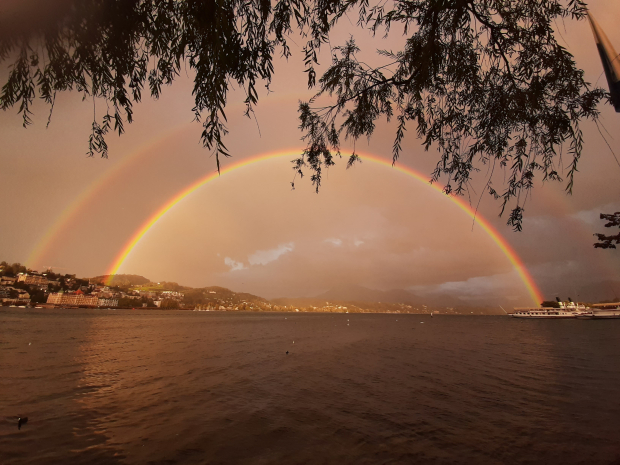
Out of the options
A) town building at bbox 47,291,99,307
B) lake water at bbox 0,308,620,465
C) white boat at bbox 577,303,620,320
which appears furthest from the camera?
town building at bbox 47,291,99,307

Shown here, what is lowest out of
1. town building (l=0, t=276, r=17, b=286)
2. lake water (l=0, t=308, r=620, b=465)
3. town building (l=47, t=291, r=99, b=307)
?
town building (l=47, t=291, r=99, b=307)

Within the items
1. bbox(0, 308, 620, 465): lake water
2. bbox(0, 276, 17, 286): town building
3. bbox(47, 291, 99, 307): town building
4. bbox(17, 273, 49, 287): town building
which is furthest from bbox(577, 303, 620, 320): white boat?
bbox(17, 273, 49, 287): town building

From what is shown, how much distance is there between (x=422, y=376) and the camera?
13.0 metres

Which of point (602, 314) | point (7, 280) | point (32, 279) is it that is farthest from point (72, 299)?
point (602, 314)

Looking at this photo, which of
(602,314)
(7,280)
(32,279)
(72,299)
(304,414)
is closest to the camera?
(304,414)

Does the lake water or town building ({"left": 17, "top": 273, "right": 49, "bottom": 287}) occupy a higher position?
town building ({"left": 17, "top": 273, "right": 49, "bottom": 287})

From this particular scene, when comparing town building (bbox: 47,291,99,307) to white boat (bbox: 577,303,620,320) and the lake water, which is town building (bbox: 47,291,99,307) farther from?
white boat (bbox: 577,303,620,320)

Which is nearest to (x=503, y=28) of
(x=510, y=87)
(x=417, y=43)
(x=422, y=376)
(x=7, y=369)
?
(x=510, y=87)

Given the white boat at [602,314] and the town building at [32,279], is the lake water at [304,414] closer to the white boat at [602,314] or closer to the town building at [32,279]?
the white boat at [602,314]

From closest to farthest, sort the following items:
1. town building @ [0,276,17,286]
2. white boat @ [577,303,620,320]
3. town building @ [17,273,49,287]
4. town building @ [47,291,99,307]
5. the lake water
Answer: the lake water, white boat @ [577,303,620,320], town building @ [0,276,17,286], town building @ [17,273,49,287], town building @ [47,291,99,307]

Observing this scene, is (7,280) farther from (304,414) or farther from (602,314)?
(602,314)

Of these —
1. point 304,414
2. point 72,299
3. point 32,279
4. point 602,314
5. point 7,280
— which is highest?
point 32,279

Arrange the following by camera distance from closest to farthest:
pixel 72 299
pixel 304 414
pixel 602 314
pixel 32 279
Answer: pixel 304 414 < pixel 602 314 < pixel 32 279 < pixel 72 299

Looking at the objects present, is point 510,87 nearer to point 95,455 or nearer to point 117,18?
point 117,18
